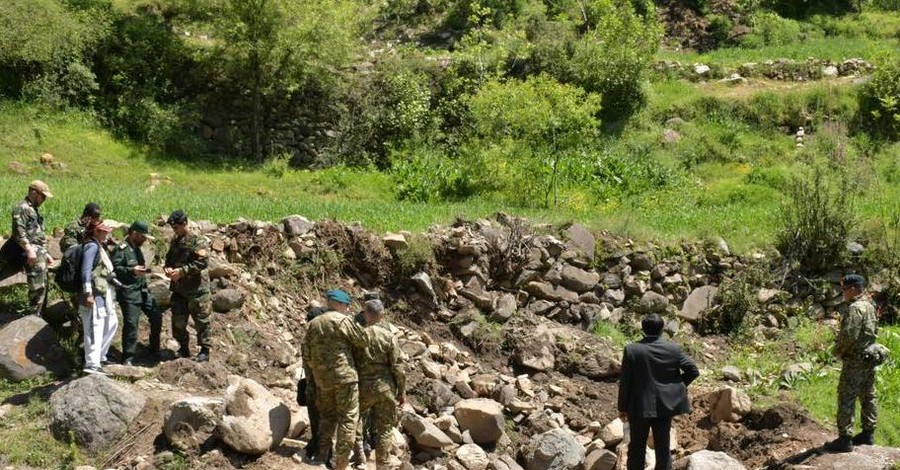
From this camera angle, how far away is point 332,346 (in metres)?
7.82

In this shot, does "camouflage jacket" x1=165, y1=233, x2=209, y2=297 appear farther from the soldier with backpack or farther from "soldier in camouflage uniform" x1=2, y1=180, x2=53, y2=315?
"soldier in camouflage uniform" x1=2, y1=180, x2=53, y2=315

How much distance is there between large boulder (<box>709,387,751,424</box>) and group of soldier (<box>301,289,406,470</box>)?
436 centimetres

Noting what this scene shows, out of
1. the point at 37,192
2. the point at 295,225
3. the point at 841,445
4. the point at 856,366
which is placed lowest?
the point at 841,445

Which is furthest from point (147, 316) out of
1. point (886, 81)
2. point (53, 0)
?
point (886, 81)

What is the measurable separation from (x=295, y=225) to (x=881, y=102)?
17612 millimetres

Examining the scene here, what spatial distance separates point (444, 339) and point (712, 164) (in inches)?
473

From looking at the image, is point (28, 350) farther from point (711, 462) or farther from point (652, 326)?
point (711, 462)

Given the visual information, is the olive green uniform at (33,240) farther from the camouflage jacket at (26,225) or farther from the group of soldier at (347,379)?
the group of soldier at (347,379)

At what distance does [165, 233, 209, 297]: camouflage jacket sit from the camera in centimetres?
925

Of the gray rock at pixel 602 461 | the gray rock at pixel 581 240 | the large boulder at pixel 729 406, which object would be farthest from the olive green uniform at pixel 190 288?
the gray rock at pixel 581 240

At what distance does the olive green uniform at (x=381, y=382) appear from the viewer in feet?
26.3

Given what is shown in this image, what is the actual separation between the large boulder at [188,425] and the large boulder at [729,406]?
585cm

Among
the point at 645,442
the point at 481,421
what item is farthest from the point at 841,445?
the point at 481,421

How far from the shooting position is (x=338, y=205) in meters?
14.8
